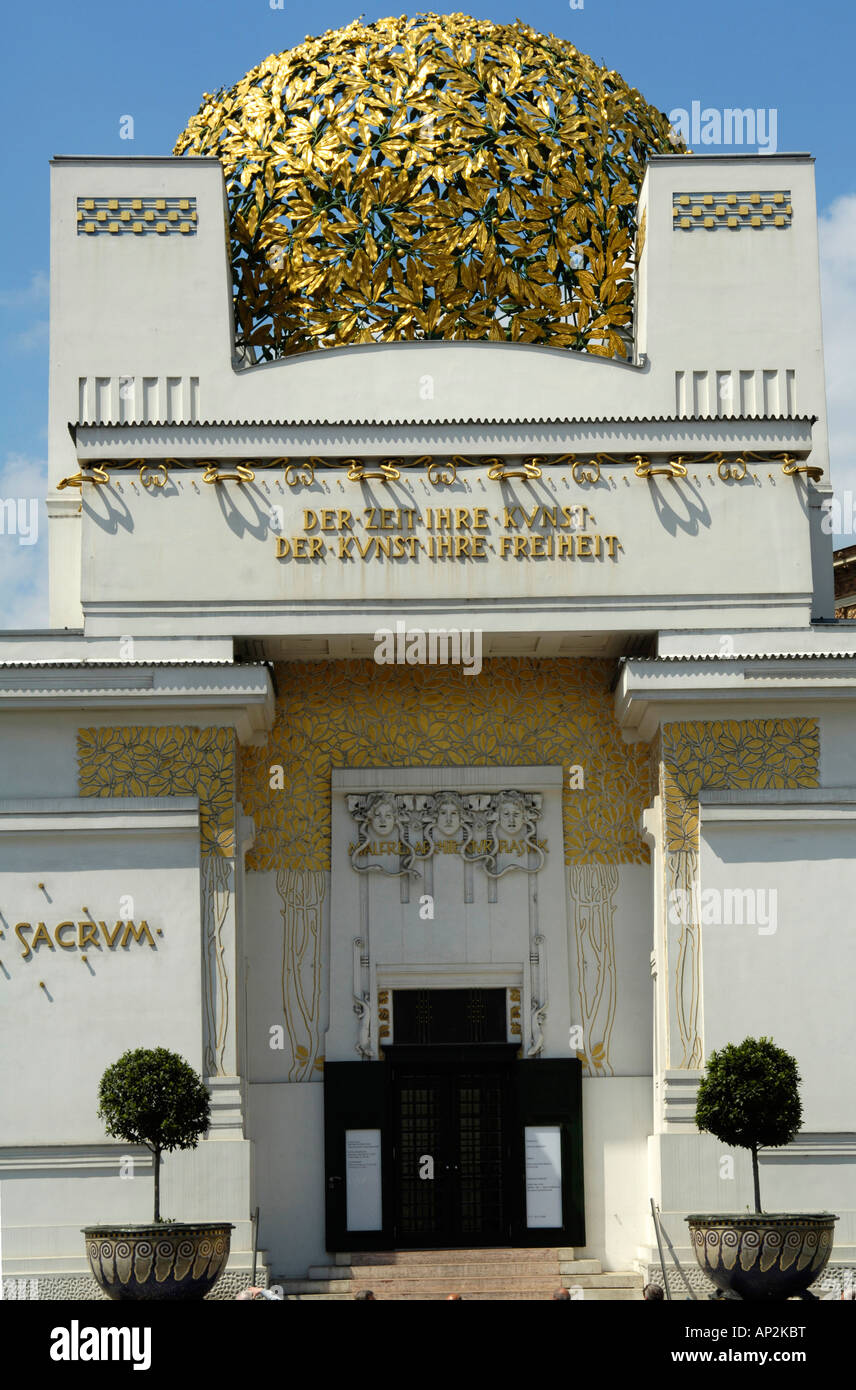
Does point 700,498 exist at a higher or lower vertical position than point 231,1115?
higher

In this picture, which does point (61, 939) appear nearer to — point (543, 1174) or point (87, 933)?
point (87, 933)

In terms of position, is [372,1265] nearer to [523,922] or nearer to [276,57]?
[523,922]

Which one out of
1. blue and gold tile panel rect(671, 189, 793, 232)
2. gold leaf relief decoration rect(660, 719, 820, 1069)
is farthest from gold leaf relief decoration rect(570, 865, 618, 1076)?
blue and gold tile panel rect(671, 189, 793, 232)

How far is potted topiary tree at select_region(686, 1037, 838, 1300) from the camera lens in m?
14.3

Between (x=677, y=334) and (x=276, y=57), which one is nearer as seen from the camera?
(x=677, y=334)

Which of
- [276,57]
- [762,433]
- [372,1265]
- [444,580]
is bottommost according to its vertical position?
[372,1265]

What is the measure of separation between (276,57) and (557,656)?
7545 mm

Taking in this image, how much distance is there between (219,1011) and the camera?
1738cm

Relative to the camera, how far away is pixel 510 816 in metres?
18.9

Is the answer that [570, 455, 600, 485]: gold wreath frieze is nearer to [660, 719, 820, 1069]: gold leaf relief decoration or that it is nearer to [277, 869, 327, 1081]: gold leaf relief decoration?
[660, 719, 820, 1069]: gold leaf relief decoration

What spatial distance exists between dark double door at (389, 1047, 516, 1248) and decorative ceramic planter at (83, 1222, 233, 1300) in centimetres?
429

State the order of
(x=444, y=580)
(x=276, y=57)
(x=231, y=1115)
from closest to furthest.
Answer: (x=231, y=1115)
(x=444, y=580)
(x=276, y=57)

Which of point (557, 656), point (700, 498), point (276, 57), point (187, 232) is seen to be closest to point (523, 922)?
point (557, 656)

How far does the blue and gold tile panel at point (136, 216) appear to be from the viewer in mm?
19688
